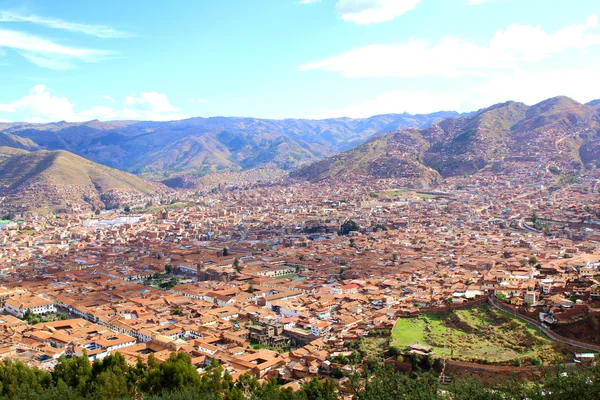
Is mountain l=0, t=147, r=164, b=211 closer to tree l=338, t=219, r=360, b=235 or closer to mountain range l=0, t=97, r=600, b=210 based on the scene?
mountain range l=0, t=97, r=600, b=210

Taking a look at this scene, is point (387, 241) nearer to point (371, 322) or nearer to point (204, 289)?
point (204, 289)

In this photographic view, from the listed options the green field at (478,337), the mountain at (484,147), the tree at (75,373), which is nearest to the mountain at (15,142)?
the mountain at (484,147)

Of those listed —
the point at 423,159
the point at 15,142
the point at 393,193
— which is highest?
the point at 15,142

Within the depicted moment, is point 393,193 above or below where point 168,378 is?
below

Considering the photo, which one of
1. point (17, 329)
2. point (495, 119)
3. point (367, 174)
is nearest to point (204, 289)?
point (17, 329)

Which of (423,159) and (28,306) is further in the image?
(423,159)

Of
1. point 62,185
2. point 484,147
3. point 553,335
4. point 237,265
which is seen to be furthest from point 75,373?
point 484,147

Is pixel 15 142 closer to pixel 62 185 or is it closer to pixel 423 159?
pixel 62 185
